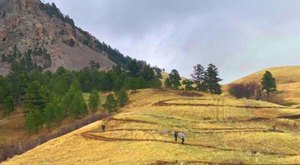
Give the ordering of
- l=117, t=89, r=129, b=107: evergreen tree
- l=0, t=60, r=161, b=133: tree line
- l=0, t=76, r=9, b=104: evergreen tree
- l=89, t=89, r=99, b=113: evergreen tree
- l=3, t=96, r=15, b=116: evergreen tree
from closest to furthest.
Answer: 1. l=0, t=60, r=161, b=133: tree line
2. l=89, t=89, r=99, b=113: evergreen tree
3. l=117, t=89, r=129, b=107: evergreen tree
4. l=3, t=96, r=15, b=116: evergreen tree
5. l=0, t=76, r=9, b=104: evergreen tree

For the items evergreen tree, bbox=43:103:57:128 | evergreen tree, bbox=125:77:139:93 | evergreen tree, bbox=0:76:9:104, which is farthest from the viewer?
evergreen tree, bbox=125:77:139:93

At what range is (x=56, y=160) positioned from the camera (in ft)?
261

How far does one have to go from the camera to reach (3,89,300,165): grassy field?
74500 millimetres

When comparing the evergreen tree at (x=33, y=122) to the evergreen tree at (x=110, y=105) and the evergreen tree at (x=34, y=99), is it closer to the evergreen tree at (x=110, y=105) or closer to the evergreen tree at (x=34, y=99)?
the evergreen tree at (x=34, y=99)

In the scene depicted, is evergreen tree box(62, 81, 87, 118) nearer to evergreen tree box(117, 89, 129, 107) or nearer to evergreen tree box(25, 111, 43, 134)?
evergreen tree box(25, 111, 43, 134)

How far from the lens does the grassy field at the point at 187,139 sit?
244 ft

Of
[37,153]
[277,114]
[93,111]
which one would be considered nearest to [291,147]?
[277,114]

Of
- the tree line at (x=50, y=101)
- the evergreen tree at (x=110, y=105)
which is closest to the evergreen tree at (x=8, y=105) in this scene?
the tree line at (x=50, y=101)

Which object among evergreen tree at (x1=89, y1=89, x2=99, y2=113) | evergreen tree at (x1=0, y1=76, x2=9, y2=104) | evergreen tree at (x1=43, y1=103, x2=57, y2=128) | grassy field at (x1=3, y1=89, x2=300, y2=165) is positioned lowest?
grassy field at (x1=3, y1=89, x2=300, y2=165)

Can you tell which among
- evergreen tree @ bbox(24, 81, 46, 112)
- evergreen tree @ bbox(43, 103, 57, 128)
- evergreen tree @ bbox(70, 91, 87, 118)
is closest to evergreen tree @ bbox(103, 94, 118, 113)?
evergreen tree @ bbox(70, 91, 87, 118)

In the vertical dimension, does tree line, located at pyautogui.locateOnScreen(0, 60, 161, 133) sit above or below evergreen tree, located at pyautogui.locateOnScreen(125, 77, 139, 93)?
below

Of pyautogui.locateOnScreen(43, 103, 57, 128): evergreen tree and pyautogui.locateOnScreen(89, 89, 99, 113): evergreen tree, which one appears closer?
pyautogui.locateOnScreen(43, 103, 57, 128): evergreen tree

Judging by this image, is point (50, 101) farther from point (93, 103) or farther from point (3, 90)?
point (3, 90)

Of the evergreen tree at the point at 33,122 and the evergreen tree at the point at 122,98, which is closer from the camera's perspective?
the evergreen tree at the point at 33,122
